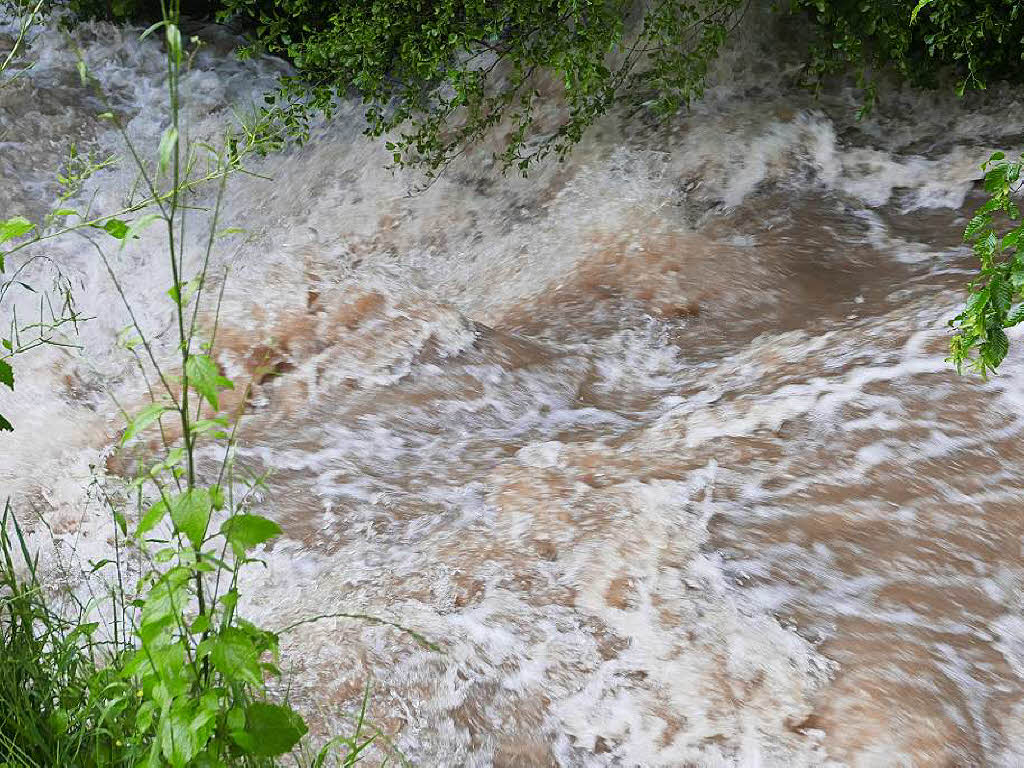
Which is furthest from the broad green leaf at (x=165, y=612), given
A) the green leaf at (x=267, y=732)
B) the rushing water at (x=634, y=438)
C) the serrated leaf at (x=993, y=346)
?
the serrated leaf at (x=993, y=346)

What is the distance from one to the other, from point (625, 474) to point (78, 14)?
5.51 m

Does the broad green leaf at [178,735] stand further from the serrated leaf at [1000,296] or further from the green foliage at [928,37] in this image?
the green foliage at [928,37]

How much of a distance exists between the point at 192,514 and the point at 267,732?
40cm

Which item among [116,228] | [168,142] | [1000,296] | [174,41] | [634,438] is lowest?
[634,438]

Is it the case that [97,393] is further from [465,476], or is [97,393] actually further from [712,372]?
[712,372]

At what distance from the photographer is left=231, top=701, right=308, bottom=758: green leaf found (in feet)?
5.35

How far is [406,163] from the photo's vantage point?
5910mm

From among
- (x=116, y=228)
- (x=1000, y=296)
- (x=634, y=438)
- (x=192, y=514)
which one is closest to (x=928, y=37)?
(x=634, y=438)

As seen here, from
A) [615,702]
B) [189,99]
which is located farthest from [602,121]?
[615,702]

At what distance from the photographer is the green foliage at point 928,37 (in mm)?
4711

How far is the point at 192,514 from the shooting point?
152 centimetres

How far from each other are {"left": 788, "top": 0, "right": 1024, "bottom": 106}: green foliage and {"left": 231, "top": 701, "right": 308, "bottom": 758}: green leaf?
13.2ft

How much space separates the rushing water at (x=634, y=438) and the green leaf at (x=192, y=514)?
3.47ft

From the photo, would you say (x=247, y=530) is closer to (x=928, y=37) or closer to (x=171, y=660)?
(x=171, y=660)
